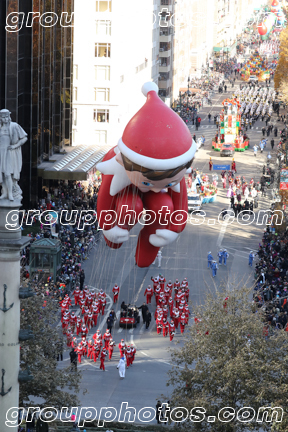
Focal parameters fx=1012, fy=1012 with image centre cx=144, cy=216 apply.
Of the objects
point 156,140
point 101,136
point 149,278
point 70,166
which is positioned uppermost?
point 156,140

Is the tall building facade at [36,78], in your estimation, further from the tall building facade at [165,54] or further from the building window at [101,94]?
the tall building facade at [165,54]

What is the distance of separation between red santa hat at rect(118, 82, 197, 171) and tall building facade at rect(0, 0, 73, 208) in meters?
43.0

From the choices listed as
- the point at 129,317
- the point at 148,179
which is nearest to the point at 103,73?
the point at 129,317

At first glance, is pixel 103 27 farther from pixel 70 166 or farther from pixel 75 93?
pixel 70 166

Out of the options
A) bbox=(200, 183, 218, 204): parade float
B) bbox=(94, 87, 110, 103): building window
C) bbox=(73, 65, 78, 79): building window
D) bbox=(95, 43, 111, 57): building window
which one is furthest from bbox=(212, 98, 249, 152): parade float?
bbox=(200, 183, 218, 204): parade float

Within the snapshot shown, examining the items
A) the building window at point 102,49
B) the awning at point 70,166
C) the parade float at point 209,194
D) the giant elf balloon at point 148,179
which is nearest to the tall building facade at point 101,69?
the building window at point 102,49

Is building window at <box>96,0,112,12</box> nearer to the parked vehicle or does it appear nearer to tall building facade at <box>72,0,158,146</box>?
tall building facade at <box>72,0,158,146</box>

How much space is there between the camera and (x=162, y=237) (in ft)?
65.2

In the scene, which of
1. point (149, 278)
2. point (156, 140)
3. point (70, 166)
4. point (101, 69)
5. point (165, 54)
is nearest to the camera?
point (156, 140)

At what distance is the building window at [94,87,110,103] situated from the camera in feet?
283

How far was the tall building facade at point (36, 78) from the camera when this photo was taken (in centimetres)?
6288

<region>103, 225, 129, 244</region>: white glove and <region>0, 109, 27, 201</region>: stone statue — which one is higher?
<region>0, 109, 27, 201</region>: stone statue

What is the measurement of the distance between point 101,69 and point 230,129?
17.6 metres

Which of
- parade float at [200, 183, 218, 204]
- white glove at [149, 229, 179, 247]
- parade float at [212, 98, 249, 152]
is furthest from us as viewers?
parade float at [212, 98, 249, 152]
